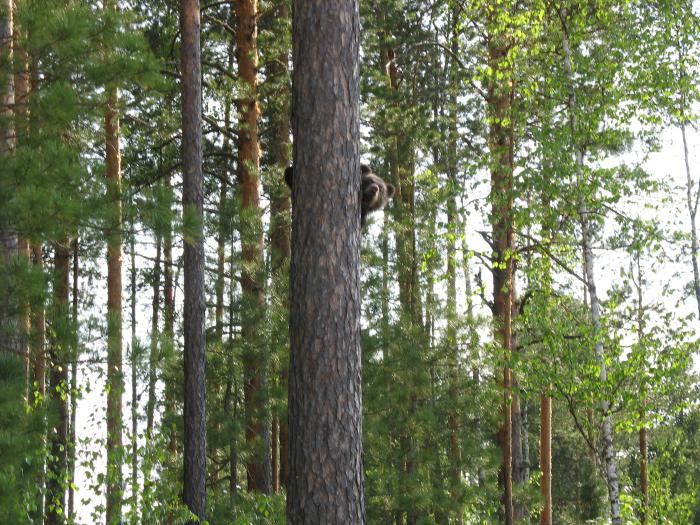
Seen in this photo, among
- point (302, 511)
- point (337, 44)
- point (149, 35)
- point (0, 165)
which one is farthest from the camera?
point (149, 35)

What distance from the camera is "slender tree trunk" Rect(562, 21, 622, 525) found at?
431 inches

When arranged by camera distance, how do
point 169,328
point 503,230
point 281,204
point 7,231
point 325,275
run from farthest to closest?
1. point 169,328
2. point 281,204
3. point 503,230
4. point 7,231
5. point 325,275

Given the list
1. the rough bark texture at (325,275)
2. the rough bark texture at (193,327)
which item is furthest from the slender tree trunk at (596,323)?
the rough bark texture at (325,275)

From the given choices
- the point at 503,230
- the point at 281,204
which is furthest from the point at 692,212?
the point at 281,204

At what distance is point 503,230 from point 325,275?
25.0 feet

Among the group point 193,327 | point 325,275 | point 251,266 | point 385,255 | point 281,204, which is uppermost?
point 281,204

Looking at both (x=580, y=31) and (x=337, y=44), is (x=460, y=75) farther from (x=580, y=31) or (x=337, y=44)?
(x=337, y=44)

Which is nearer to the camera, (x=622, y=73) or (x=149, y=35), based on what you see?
(x=622, y=73)

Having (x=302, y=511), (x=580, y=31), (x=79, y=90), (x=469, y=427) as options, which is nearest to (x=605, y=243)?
(x=580, y=31)

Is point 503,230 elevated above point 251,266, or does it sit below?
above

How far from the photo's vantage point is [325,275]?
5.19m

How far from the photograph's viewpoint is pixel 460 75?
1661cm

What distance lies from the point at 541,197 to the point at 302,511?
425 inches

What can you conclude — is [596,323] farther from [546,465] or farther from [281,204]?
[546,465]
